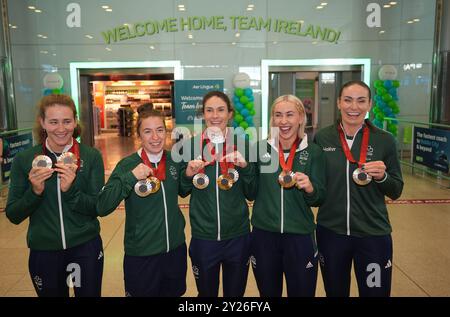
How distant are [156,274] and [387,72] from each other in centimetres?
884

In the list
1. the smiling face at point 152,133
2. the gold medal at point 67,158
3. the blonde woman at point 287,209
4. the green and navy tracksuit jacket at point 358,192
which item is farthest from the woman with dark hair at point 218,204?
the gold medal at point 67,158

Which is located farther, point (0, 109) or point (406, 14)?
point (406, 14)

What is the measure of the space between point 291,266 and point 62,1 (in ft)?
31.0

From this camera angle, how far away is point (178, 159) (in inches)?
95.3

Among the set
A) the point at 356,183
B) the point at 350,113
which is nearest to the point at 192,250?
the point at 356,183

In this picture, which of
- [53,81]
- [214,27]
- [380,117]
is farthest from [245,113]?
[53,81]

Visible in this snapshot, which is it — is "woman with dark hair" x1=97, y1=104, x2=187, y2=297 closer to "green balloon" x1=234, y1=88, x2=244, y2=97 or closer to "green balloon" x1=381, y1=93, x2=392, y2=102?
"green balloon" x1=234, y1=88, x2=244, y2=97

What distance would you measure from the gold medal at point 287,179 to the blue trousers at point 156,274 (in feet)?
2.32

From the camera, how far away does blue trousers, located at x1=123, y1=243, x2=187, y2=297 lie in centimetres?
224

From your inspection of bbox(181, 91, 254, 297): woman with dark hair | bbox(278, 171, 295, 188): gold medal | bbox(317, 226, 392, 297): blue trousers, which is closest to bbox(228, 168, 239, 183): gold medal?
bbox(181, 91, 254, 297): woman with dark hair

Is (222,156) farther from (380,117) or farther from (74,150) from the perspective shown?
(380,117)

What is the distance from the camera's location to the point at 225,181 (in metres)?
2.31
